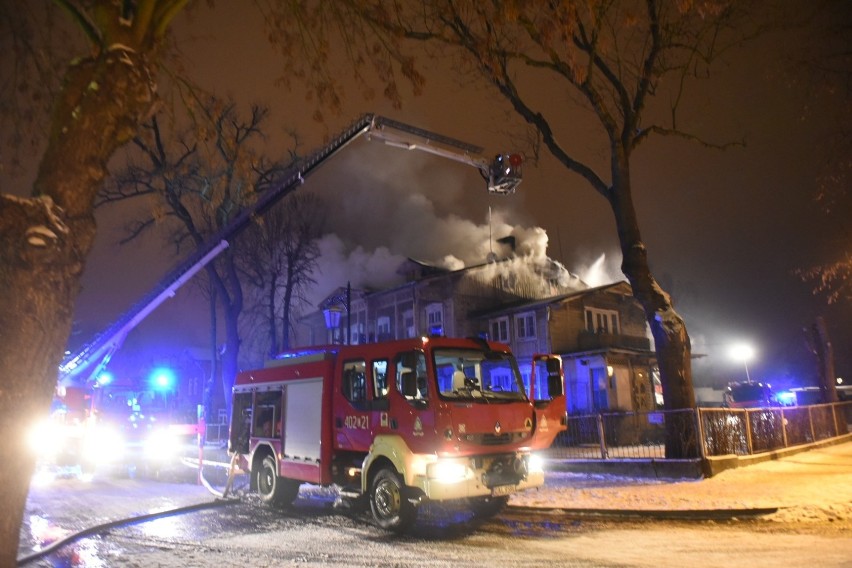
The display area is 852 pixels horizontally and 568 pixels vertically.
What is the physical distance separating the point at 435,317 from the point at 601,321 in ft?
31.2

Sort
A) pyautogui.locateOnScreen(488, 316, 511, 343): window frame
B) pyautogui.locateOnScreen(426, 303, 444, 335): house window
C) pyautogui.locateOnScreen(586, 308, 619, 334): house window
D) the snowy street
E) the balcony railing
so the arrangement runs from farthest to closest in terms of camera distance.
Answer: pyautogui.locateOnScreen(426, 303, 444, 335): house window < pyautogui.locateOnScreen(488, 316, 511, 343): window frame < pyautogui.locateOnScreen(586, 308, 619, 334): house window < the balcony railing < the snowy street

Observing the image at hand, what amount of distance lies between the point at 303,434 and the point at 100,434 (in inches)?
411

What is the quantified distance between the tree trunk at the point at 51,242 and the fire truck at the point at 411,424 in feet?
17.4

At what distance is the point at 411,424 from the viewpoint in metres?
8.77

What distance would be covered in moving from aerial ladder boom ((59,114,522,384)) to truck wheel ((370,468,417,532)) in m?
7.61

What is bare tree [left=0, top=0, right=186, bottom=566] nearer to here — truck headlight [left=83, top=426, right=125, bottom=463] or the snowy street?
the snowy street

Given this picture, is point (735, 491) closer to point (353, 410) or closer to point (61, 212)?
point (353, 410)

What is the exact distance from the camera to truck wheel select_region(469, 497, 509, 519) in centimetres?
1004

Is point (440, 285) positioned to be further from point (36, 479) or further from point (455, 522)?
point (455, 522)

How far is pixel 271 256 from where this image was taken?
32281 mm

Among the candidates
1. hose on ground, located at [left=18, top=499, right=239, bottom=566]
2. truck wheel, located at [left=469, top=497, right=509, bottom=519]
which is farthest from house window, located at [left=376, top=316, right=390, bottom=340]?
truck wheel, located at [left=469, top=497, right=509, bottom=519]

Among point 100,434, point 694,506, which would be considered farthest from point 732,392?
point 100,434


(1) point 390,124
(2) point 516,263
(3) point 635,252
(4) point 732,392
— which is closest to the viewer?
(1) point 390,124

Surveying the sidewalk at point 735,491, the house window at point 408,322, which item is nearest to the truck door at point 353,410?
the sidewalk at point 735,491
